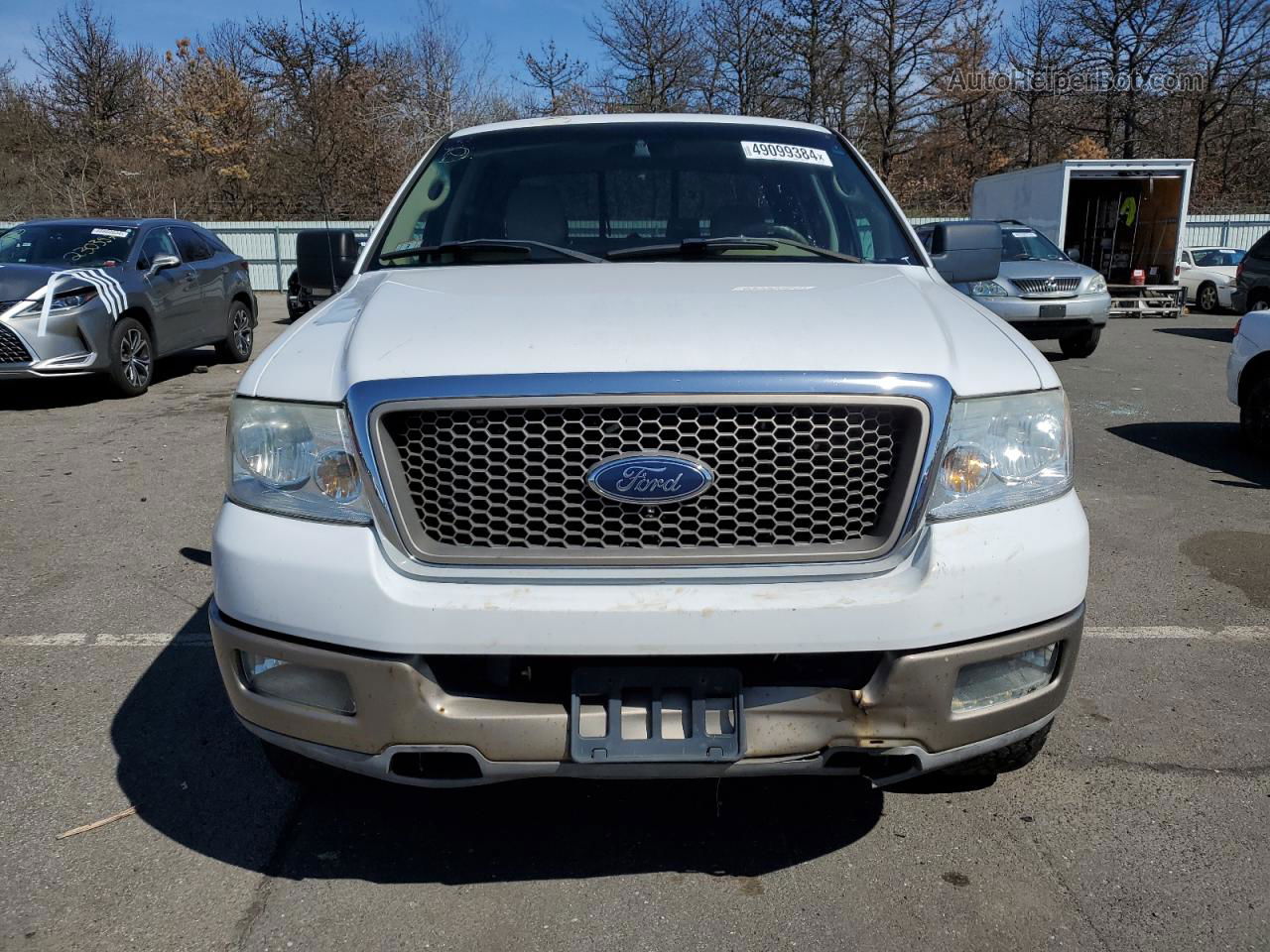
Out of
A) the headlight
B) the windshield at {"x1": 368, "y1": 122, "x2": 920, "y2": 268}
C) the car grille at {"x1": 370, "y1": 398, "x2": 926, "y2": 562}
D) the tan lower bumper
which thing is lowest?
the tan lower bumper

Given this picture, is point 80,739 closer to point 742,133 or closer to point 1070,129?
point 742,133

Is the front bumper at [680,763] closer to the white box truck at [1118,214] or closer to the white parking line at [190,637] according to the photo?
the white parking line at [190,637]

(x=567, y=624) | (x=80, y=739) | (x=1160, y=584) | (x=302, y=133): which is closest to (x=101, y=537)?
(x=80, y=739)

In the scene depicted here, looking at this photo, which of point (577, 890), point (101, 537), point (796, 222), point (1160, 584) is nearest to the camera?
point (577, 890)

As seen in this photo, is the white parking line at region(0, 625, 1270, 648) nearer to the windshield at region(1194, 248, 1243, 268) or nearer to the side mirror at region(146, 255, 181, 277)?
the side mirror at region(146, 255, 181, 277)

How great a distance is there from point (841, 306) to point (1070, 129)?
139ft

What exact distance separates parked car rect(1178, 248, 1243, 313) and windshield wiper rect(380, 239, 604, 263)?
1985cm

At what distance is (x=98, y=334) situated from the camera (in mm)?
9305

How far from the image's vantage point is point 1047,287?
12562mm

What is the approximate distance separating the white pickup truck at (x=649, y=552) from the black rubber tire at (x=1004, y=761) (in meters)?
0.40

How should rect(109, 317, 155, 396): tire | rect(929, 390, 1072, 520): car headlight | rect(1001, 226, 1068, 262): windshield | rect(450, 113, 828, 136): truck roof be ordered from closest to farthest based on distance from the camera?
rect(929, 390, 1072, 520): car headlight
rect(450, 113, 828, 136): truck roof
rect(109, 317, 155, 396): tire
rect(1001, 226, 1068, 262): windshield

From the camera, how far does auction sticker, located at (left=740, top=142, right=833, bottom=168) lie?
3725mm

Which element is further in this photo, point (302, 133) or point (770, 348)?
point (302, 133)

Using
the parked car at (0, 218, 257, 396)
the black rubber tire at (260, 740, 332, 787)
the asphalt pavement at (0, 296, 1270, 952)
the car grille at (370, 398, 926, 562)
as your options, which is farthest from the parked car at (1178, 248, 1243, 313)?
the black rubber tire at (260, 740, 332, 787)
